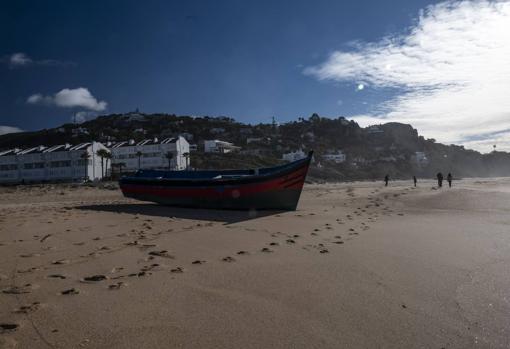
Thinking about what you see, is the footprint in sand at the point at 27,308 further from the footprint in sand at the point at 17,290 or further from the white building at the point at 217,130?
the white building at the point at 217,130

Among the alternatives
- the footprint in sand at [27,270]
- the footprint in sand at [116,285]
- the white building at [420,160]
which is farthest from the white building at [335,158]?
the footprint in sand at [116,285]

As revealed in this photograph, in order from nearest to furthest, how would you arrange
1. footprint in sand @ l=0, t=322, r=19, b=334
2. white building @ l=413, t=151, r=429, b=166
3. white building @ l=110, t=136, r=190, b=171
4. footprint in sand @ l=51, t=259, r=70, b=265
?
footprint in sand @ l=0, t=322, r=19, b=334 < footprint in sand @ l=51, t=259, r=70, b=265 < white building @ l=110, t=136, r=190, b=171 < white building @ l=413, t=151, r=429, b=166

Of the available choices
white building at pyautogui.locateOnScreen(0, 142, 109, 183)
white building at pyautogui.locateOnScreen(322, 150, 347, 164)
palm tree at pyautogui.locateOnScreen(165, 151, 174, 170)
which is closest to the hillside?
white building at pyautogui.locateOnScreen(322, 150, 347, 164)

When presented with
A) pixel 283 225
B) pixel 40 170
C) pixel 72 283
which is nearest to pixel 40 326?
pixel 72 283

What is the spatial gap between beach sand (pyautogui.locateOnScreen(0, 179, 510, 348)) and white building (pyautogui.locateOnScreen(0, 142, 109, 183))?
5572 cm

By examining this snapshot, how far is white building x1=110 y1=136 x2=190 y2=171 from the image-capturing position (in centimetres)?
6431

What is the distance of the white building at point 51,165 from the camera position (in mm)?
55562

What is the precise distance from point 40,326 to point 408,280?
366cm

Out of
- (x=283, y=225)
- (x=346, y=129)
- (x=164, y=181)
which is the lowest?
(x=283, y=225)

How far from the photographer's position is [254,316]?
270cm

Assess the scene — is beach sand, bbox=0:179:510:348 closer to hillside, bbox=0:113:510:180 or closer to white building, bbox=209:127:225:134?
hillside, bbox=0:113:510:180

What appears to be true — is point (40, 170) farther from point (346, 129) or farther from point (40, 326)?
point (346, 129)

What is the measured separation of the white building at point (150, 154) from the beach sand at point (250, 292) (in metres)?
59.7

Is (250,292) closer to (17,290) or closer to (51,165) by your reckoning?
(17,290)
